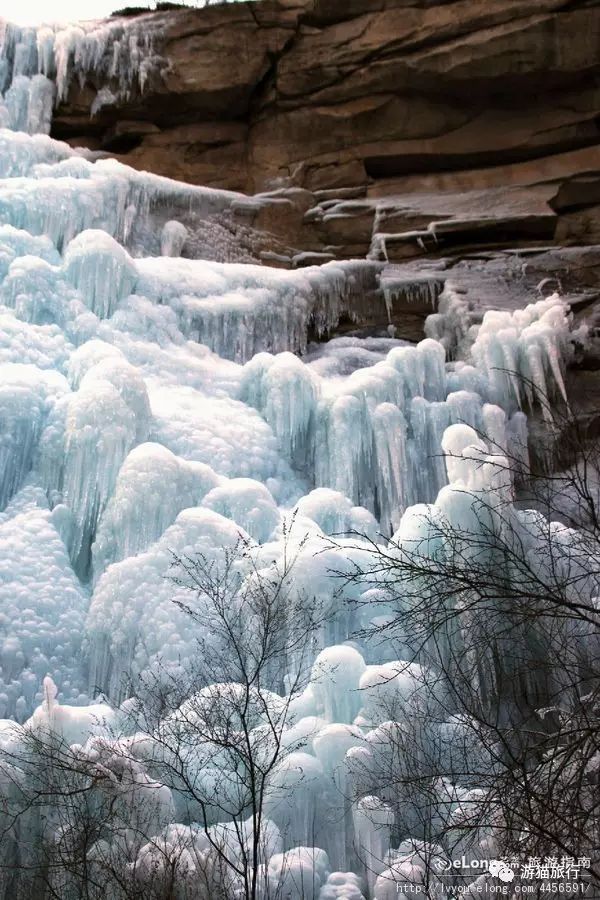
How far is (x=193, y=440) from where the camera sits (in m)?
10.4

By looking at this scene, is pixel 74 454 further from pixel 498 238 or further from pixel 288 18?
pixel 288 18

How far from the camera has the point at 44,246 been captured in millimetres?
12250

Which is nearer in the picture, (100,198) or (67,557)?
(67,557)

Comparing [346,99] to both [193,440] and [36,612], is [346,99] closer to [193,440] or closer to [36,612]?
[193,440]

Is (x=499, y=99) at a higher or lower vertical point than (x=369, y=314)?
higher

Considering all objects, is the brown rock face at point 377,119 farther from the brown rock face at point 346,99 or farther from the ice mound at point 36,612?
the ice mound at point 36,612

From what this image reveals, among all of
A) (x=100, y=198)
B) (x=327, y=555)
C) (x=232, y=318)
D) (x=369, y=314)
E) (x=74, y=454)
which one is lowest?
(x=327, y=555)

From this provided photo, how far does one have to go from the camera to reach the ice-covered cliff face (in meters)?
6.91

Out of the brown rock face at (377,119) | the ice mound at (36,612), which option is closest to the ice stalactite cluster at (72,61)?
the brown rock face at (377,119)

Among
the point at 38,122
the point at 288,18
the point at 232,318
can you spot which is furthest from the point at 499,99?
the point at 38,122

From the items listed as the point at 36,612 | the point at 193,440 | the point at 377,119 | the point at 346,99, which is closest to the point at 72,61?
the point at 346,99

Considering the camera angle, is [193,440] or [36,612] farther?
[193,440]

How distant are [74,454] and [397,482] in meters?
3.49

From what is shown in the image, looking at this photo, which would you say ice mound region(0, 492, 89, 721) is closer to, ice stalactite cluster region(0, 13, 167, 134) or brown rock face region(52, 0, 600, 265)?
brown rock face region(52, 0, 600, 265)
